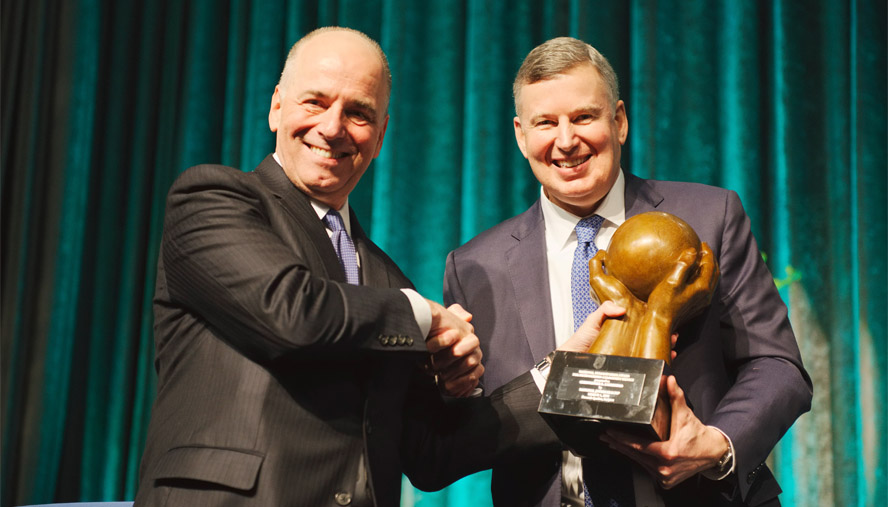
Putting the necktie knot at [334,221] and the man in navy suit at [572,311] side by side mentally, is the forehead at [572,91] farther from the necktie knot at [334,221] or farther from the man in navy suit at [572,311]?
the necktie knot at [334,221]

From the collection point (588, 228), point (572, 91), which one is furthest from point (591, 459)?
point (572, 91)

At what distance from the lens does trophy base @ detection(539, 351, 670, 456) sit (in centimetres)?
134

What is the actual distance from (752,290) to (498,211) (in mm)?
1406

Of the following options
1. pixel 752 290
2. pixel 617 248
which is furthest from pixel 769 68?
pixel 617 248

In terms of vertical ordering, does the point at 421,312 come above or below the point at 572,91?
below

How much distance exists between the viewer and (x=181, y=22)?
11.3 feet

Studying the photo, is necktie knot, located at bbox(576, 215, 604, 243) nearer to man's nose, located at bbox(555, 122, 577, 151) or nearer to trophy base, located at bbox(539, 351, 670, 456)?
man's nose, located at bbox(555, 122, 577, 151)

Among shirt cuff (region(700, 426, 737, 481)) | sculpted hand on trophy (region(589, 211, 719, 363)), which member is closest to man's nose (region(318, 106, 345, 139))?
sculpted hand on trophy (region(589, 211, 719, 363))

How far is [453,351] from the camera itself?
5.23 ft

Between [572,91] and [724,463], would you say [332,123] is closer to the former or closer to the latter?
[572,91]

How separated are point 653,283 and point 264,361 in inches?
28.4

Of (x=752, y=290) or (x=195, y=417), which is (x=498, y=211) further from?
(x=195, y=417)

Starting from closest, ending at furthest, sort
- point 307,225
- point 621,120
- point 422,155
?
1. point 307,225
2. point 621,120
3. point 422,155

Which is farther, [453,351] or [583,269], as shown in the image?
[583,269]
